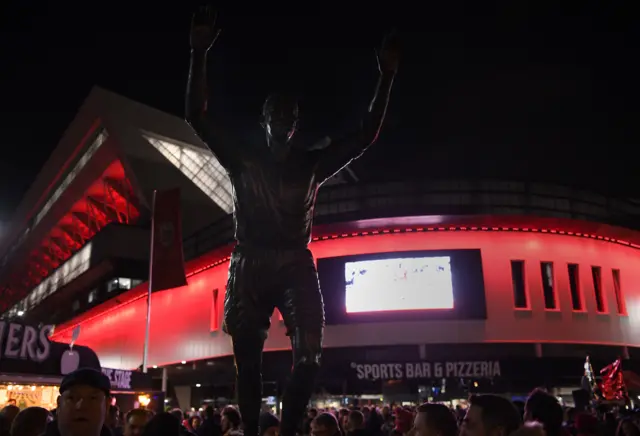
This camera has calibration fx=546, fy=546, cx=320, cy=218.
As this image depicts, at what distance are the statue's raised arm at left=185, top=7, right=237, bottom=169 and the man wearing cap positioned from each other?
5.89 ft

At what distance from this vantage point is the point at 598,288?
20625 mm

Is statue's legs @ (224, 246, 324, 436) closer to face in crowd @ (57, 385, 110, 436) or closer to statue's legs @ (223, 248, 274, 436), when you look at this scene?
statue's legs @ (223, 248, 274, 436)

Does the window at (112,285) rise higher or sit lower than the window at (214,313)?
higher

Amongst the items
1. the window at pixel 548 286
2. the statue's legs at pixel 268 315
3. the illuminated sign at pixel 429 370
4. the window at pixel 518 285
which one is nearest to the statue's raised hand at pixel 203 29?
the statue's legs at pixel 268 315

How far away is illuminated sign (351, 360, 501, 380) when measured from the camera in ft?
60.4

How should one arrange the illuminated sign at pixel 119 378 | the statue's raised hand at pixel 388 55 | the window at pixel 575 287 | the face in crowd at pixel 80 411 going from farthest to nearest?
the window at pixel 575 287
the illuminated sign at pixel 119 378
the statue's raised hand at pixel 388 55
the face in crowd at pixel 80 411

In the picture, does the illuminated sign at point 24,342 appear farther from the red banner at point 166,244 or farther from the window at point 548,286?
the window at point 548,286

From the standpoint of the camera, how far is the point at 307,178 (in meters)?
3.85

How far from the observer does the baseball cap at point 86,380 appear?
2.43m

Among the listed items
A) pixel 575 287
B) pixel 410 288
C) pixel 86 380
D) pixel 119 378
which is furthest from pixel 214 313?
pixel 86 380

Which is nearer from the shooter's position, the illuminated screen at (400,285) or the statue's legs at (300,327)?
the statue's legs at (300,327)

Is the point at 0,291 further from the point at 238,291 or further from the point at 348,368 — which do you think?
the point at 238,291

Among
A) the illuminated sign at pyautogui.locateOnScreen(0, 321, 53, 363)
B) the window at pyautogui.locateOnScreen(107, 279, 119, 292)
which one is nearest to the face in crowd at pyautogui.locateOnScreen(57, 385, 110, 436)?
the illuminated sign at pyautogui.locateOnScreen(0, 321, 53, 363)

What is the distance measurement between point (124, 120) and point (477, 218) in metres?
25.8
